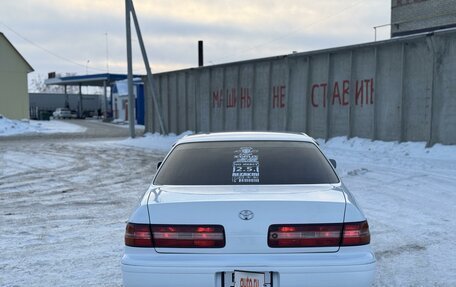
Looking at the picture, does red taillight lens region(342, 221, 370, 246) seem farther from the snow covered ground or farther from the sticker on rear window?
the snow covered ground

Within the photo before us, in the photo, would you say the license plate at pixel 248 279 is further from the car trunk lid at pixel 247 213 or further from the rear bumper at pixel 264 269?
the car trunk lid at pixel 247 213

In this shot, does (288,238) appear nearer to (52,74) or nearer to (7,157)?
(7,157)

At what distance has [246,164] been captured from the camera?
3771mm

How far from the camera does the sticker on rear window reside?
11.8 ft

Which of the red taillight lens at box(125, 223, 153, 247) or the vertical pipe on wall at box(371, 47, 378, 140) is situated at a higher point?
the vertical pipe on wall at box(371, 47, 378, 140)

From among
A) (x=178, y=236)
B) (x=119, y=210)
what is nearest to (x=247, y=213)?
(x=178, y=236)

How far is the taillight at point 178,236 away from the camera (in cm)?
297

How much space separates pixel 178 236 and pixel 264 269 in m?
0.59

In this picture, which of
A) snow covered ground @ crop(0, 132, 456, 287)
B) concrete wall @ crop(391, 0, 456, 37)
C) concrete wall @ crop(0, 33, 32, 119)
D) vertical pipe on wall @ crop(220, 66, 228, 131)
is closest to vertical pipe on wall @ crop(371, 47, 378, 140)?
snow covered ground @ crop(0, 132, 456, 287)

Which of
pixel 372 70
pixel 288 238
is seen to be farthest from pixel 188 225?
pixel 372 70

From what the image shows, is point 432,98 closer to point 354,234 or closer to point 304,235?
point 354,234

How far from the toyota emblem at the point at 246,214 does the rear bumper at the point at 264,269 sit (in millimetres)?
238

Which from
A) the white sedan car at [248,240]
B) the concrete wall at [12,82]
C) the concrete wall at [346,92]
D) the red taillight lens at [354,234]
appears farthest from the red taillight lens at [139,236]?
the concrete wall at [12,82]

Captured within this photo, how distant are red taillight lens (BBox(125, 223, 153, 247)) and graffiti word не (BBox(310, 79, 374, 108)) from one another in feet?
37.0
